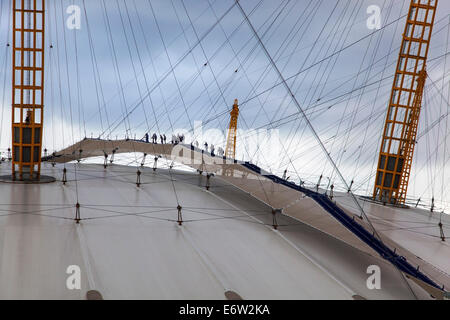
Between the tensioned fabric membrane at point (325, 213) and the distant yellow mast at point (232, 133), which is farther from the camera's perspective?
the distant yellow mast at point (232, 133)

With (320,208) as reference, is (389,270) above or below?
below

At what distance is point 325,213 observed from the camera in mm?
21203

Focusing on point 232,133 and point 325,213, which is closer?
point 325,213

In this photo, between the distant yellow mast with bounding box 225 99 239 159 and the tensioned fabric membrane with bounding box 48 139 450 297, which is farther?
the distant yellow mast with bounding box 225 99 239 159

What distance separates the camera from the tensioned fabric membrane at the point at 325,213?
18.3 metres

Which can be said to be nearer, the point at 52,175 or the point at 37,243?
the point at 37,243

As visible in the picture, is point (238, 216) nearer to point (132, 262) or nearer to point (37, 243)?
point (132, 262)

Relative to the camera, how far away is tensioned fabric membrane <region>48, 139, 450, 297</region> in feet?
60.0

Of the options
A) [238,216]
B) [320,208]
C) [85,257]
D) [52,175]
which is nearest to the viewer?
[85,257]

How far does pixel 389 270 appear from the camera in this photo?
1822 cm

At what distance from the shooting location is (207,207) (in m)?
24.0
